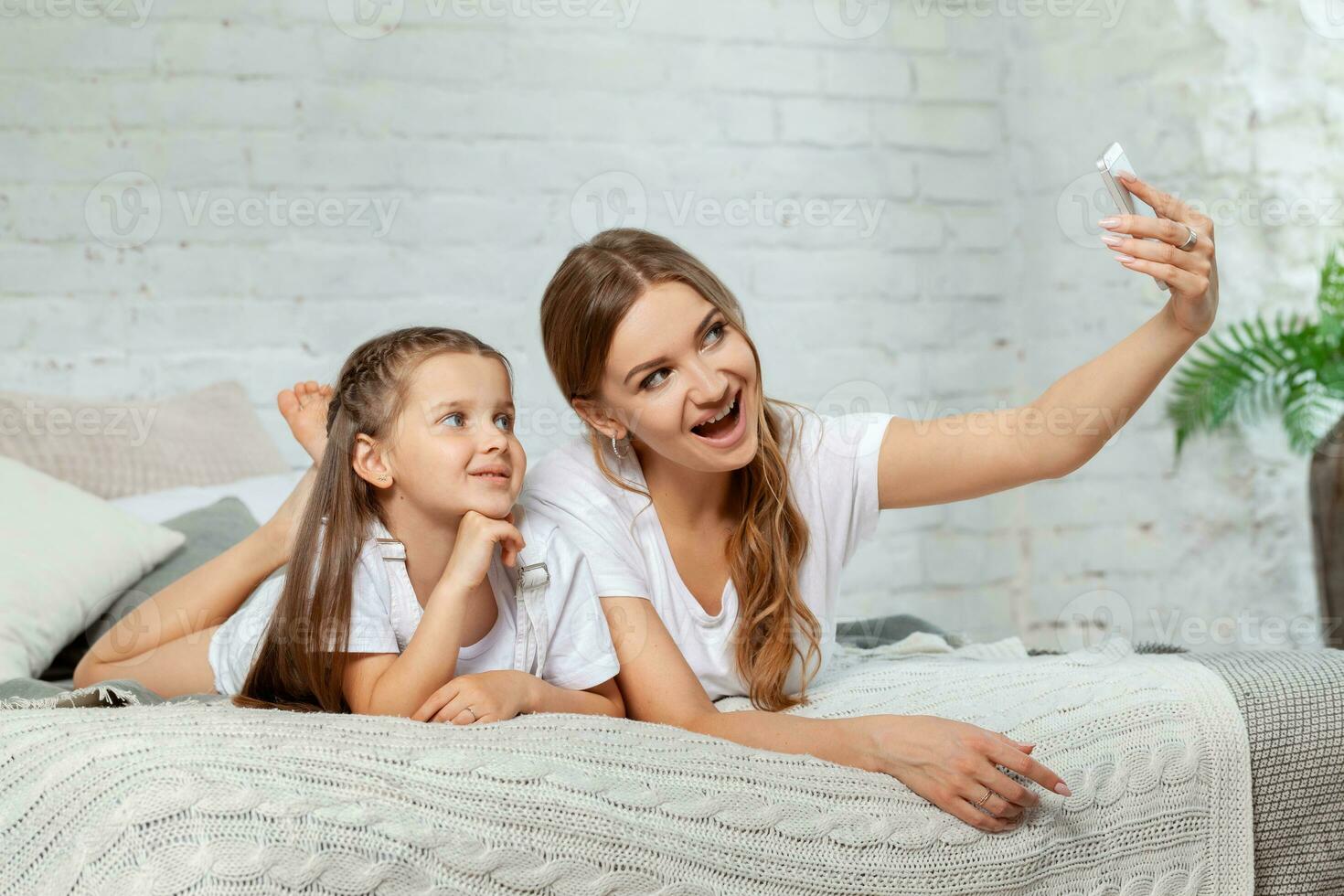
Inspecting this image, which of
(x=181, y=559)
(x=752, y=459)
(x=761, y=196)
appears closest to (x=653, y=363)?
(x=752, y=459)

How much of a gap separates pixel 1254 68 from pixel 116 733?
7.72ft

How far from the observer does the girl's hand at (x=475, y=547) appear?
1175mm

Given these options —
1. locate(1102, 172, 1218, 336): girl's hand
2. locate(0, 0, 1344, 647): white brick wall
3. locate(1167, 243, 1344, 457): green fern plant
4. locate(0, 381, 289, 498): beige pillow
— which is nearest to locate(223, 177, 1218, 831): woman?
locate(1102, 172, 1218, 336): girl's hand

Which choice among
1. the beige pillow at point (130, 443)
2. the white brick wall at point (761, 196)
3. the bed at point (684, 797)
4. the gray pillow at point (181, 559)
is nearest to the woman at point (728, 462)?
the bed at point (684, 797)

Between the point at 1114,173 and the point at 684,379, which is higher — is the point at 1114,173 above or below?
above

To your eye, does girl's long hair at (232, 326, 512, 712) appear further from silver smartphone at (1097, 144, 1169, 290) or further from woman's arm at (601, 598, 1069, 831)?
silver smartphone at (1097, 144, 1169, 290)

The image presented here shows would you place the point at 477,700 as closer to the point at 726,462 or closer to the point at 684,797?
the point at 684,797

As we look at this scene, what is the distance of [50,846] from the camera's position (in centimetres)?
86

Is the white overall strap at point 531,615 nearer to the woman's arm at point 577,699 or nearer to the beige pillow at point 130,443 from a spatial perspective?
the woman's arm at point 577,699

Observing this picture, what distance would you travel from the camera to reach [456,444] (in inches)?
48.7

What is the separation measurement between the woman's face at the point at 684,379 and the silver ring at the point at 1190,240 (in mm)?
444

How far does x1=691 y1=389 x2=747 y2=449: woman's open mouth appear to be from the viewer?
130cm

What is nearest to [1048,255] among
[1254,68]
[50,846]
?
[1254,68]

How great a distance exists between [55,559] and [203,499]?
1.08 ft
